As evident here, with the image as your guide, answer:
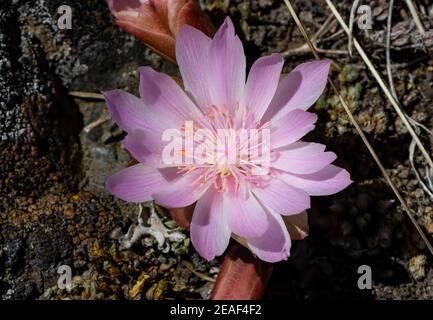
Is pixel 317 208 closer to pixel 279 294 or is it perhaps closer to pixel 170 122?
pixel 279 294

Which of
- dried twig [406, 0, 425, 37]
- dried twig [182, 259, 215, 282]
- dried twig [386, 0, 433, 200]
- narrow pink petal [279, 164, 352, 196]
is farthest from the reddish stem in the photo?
dried twig [406, 0, 425, 37]

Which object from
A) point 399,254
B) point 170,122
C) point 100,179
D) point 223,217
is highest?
point 170,122

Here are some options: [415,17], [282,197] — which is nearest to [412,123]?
[415,17]

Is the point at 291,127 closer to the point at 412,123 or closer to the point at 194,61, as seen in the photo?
the point at 194,61

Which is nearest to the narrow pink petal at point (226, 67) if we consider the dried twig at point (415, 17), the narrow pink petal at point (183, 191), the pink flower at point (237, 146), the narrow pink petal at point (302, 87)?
the pink flower at point (237, 146)

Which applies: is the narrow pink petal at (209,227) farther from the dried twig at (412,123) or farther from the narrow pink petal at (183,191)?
the dried twig at (412,123)

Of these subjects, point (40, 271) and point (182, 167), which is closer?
point (182, 167)

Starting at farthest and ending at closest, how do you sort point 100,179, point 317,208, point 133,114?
point 100,179, point 317,208, point 133,114
